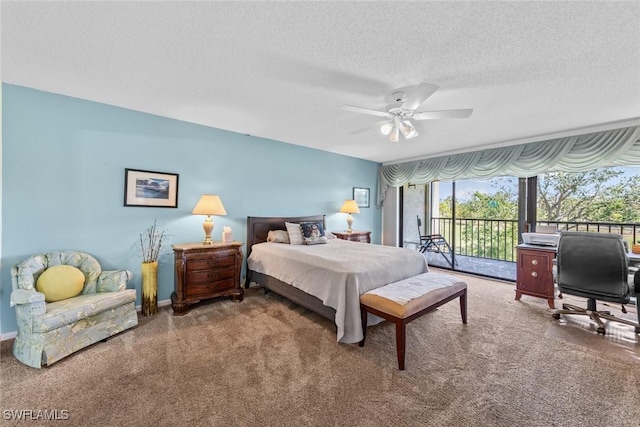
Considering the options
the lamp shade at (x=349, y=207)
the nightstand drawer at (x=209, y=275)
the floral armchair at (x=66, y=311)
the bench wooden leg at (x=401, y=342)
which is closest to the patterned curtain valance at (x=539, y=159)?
the lamp shade at (x=349, y=207)

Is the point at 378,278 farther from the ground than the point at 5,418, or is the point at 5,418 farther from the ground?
the point at 378,278

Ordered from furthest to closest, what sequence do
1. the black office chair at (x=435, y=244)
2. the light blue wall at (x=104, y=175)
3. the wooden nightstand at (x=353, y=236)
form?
the black office chair at (x=435, y=244), the wooden nightstand at (x=353, y=236), the light blue wall at (x=104, y=175)

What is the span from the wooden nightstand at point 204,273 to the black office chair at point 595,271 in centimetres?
378

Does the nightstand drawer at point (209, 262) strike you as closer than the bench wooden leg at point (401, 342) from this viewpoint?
No

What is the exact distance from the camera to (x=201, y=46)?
5.83ft

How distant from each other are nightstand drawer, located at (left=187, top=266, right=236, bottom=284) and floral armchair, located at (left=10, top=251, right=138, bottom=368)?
0.60 metres

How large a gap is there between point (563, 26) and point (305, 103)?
203 cm

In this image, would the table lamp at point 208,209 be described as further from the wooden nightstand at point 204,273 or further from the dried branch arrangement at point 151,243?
the dried branch arrangement at point 151,243

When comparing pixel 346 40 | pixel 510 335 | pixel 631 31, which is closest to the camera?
pixel 631 31

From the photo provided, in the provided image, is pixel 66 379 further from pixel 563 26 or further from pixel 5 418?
pixel 563 26

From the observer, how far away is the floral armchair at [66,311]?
1.90 meters

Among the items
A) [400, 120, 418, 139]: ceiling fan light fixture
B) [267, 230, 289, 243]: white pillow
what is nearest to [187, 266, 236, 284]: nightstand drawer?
[267, 230, 289, 243]: white pillow

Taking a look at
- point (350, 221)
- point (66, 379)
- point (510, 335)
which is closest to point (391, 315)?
point (510, 335)

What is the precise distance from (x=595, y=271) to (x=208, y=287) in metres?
4.20
